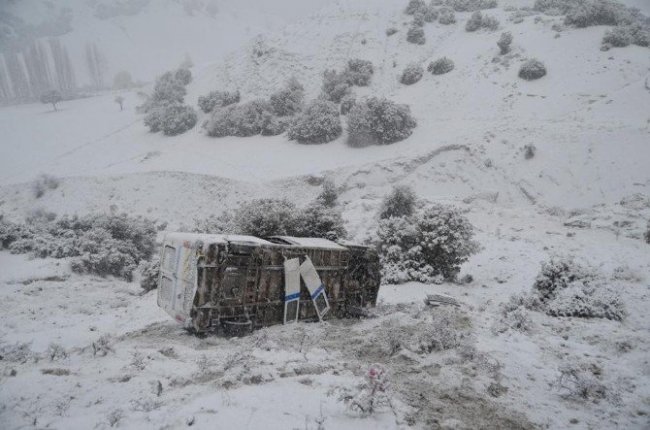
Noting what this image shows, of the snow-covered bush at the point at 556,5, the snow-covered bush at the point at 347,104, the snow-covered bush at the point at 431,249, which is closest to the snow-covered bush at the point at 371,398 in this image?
the snow-covered bush at the point at 431,249

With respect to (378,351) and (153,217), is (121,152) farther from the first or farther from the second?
(378,351)

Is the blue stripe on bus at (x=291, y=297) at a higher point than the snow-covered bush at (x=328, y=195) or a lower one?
higher

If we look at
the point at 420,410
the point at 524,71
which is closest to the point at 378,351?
the point at 420,410

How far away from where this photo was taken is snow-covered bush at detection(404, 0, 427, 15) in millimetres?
43062

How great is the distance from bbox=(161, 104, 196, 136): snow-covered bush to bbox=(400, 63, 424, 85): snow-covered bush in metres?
19.0

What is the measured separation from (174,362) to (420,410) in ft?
12.5

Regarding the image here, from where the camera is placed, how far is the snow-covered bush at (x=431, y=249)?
515 inches

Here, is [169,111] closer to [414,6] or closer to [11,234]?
[11,234]

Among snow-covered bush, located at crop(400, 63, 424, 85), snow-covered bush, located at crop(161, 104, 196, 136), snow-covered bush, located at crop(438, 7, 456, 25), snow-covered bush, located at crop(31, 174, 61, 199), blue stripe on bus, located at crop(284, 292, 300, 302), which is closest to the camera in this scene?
blue stripe on bus, located at crop(284, 292, 300, 302)

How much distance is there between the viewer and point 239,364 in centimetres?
590

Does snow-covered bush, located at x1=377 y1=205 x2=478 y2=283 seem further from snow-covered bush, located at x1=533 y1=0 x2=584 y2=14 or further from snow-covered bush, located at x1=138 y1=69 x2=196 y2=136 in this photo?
snow-covered bush, located at x1=533 y1=0 x2=584 y2=14

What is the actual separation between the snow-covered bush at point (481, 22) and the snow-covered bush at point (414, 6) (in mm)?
6666

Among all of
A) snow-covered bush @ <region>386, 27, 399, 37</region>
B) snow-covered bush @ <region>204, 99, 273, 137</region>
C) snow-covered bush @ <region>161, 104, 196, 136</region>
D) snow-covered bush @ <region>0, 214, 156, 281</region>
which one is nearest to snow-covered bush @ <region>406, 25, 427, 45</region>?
snow-covered bush @ <region>386, 27, 399, 37</region>

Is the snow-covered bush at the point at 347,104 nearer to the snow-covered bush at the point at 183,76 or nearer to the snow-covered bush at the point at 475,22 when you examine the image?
the snow-covered bush at the point at 475,22
